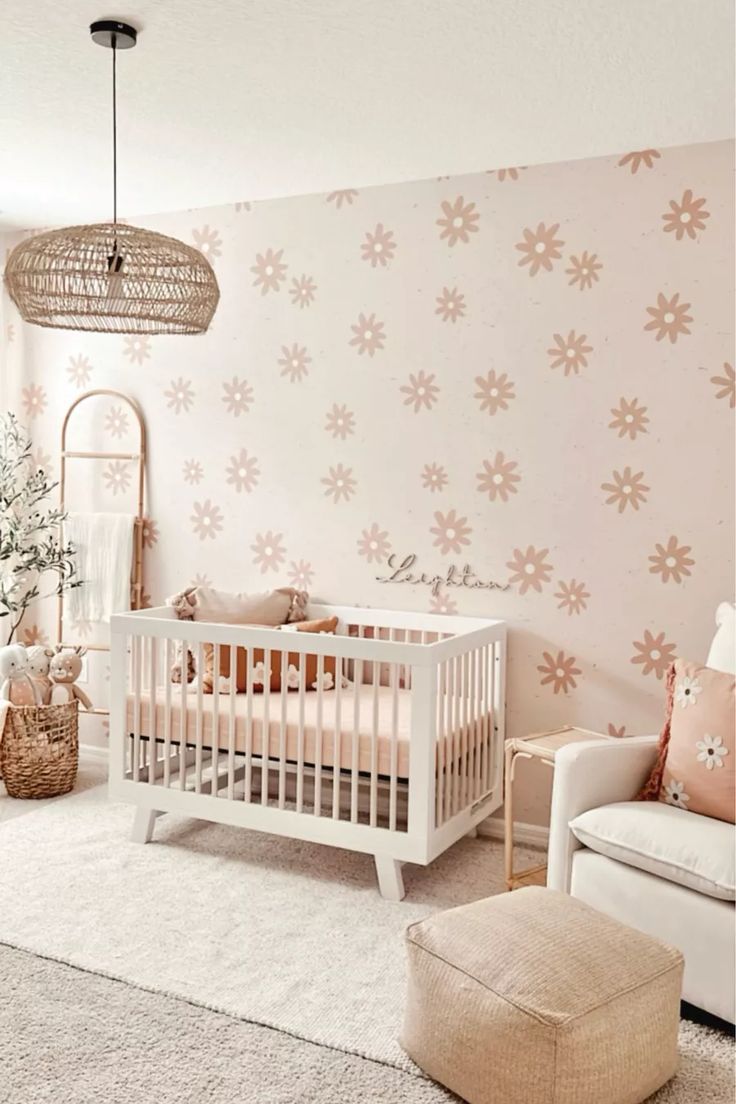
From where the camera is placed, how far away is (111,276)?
2.74m

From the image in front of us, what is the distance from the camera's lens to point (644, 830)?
97.2 inches

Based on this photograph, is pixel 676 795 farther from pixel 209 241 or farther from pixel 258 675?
pixel 209 241

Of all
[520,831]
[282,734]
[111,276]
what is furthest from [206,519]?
[520,831]

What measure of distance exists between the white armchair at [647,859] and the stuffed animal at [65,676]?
7.19 feet

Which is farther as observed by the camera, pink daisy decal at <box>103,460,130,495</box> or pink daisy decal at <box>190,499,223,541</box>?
pink daisy decal at <box>103,460,130,495</box>

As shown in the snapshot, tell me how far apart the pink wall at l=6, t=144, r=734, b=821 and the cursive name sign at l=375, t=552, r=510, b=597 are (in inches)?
1.4

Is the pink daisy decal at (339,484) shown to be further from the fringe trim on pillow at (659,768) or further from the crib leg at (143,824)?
the fringe trim on pillow at (659,768)

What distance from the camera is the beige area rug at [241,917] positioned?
241 cm

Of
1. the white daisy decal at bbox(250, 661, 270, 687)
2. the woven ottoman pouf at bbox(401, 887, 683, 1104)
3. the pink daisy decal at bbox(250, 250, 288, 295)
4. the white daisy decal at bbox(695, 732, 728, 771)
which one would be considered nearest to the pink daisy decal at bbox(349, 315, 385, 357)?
the pink daisy decal at bbox(250, 250, 288, 295)

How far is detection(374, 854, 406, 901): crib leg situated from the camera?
309 cm

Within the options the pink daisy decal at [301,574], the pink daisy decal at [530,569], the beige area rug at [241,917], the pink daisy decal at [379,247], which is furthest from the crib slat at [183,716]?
the pink daisy decal at [379,247]

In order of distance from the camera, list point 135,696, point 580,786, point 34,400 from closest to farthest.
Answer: point 580,786
point 135,696
point 34,400

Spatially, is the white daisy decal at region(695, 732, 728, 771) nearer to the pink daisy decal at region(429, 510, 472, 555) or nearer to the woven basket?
the pink daisy decal at region(429, 510, 472, 555)

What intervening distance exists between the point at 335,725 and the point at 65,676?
4.74ft
